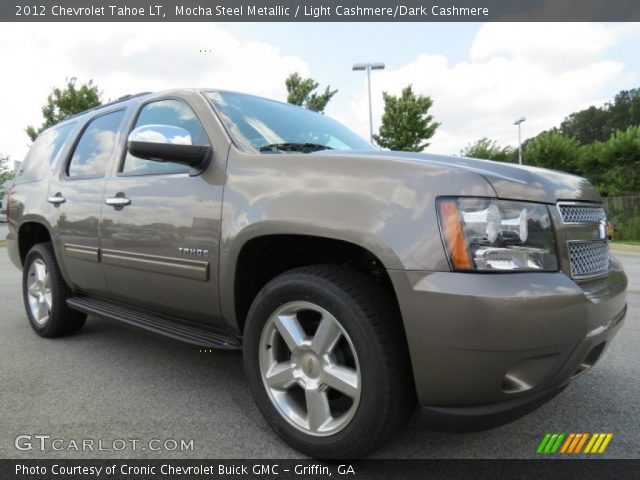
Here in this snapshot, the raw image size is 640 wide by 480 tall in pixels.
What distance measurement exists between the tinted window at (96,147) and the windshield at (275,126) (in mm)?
1008

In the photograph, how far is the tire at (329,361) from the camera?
1.73m

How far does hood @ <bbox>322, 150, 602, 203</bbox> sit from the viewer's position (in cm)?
173

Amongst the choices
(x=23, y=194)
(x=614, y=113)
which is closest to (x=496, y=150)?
(x=23, y=194)

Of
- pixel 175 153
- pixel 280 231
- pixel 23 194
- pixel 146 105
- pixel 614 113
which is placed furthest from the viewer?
pixel 614 113

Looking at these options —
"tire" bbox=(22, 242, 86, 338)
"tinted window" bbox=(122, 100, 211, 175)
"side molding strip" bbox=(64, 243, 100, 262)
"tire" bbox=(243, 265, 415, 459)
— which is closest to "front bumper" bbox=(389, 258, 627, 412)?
"tire" bbox=(243, 265, 415, 459)

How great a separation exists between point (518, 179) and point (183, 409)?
2.00 meters

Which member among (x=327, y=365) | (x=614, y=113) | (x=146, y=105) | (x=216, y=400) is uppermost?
(x=614, y=113)

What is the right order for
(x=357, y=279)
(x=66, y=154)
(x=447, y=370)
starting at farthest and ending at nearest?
(x=66, y=154)
(x=357, y=279)
(x=447, y=370)

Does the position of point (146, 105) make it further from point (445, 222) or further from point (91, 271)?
point (445, 222)

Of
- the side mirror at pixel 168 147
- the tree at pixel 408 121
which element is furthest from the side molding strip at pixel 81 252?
the tree at pixel 408 121

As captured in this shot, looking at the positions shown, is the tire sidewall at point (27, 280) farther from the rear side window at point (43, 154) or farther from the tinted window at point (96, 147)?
the tinted window at point (96, 147)

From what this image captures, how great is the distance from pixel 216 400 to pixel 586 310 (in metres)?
1.91

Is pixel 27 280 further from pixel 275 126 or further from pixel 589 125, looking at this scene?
pixel 589 125

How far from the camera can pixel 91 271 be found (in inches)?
126
